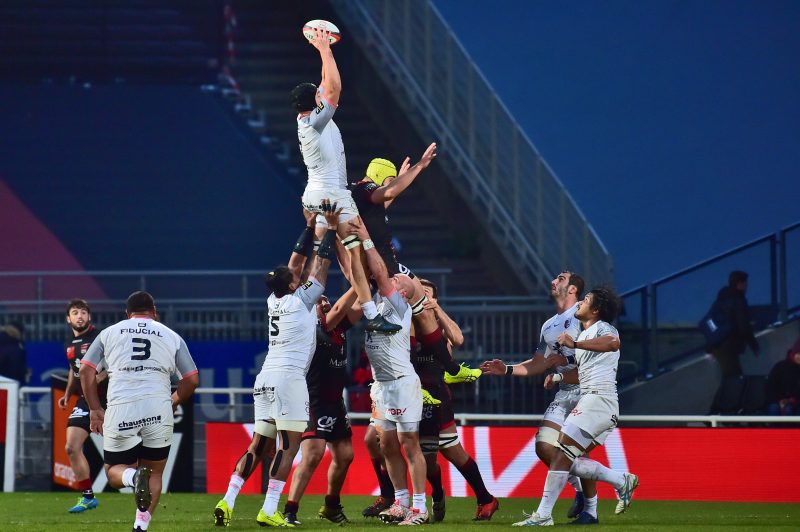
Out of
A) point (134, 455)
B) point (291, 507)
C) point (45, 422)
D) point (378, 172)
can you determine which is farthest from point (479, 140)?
point (134, 455)

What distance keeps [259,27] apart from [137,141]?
8.15 ft

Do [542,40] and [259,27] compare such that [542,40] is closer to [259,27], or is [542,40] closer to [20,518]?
[259,27]

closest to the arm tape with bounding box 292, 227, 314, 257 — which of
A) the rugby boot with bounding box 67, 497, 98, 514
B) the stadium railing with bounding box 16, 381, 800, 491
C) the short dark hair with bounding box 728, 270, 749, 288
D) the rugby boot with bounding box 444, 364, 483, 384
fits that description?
the rugby boot with bounding box 444, 364, 483, 384

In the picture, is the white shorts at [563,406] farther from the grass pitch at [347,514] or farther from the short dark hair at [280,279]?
the short dark hair at [280,279]

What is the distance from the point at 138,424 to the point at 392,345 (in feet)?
6.85

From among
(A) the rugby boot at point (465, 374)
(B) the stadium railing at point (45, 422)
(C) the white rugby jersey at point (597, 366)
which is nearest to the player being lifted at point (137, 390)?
(A) the rugby boot at point (465, 374)

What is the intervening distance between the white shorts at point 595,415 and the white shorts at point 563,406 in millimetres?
609

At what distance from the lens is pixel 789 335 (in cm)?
1738

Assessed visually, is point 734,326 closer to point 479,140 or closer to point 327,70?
point 479,140

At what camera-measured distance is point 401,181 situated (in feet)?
36.9

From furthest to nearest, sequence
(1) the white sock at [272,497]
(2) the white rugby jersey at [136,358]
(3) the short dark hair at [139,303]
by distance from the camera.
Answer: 1. (1) the white sock at [272,497]
2. (3) the short dark hair at [139,303]
3. (2) the white rugby jersey at [136,358]

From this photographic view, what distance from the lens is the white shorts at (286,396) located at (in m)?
10.8

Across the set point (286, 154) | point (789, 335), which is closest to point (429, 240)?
point (286, 154)

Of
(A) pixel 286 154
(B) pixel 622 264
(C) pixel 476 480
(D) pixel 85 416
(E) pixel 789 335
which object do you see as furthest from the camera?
(A) pixel 286 154
